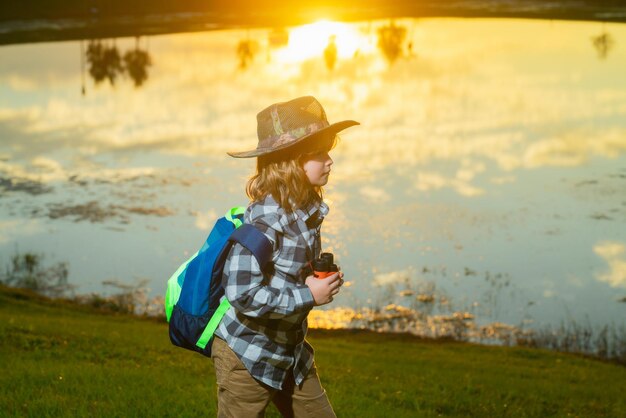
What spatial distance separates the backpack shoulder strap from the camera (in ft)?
12.9

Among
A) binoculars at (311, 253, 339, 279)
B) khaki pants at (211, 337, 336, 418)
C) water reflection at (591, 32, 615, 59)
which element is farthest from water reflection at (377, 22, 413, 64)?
binoculars at (311, 253, 339, 279)

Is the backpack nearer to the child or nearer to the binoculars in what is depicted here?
the child

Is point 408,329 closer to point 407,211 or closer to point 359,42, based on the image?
point 407,211

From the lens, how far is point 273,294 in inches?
157

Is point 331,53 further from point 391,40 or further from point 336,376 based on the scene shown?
point 336,376

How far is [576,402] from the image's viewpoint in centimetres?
897

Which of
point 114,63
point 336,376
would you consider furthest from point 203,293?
point 114,63

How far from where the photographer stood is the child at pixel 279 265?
4016 millimetres

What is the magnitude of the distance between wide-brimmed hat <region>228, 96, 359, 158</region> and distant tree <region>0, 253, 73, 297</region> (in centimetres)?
1219

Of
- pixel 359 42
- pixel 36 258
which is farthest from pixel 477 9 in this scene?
pixel 36 258

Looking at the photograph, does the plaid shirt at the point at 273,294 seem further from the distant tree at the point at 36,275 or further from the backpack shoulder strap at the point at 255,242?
the distant tree at the point at 36,275

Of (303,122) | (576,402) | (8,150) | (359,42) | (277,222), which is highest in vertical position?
(359,42)

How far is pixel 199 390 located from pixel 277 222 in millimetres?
3644

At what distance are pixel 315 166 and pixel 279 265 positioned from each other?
507mm
